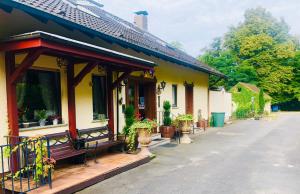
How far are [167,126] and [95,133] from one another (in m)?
4.00

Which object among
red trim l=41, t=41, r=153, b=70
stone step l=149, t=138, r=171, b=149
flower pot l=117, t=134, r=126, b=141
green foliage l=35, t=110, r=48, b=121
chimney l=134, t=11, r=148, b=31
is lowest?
stone step l=149, t=138, r=171, b=149

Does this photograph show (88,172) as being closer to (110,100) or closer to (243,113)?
(110,100)

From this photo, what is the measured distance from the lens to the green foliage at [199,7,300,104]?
34438 millimetres

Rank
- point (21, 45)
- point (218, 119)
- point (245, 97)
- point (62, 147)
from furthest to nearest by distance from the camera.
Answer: point (245, 97) → point (218, 119) → point (62, 147) → point (21, 45)

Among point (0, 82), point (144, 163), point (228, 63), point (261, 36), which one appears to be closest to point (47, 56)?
point (0, 82)

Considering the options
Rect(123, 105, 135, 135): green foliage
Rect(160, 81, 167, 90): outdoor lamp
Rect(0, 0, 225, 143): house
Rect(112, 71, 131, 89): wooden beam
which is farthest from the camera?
Rect(160, 81, 167, 90): outdoor lamp

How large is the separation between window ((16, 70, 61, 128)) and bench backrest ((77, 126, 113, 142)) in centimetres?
69

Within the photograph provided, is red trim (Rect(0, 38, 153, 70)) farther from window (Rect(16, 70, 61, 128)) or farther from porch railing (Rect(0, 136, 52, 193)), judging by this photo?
porch railing (Rect(0, 136, 52, 193))

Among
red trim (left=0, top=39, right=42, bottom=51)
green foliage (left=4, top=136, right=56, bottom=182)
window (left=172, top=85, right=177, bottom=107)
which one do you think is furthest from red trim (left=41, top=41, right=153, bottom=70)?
window (left=172, top=85, right=177, bottom=107)

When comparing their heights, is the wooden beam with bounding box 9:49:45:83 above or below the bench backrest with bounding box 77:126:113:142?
above

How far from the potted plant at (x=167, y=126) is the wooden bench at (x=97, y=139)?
3.08 meters

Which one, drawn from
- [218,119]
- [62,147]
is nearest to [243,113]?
[218,119]

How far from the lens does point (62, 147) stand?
18.0 ft

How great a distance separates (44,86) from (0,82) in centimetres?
110
